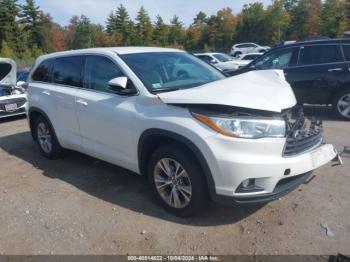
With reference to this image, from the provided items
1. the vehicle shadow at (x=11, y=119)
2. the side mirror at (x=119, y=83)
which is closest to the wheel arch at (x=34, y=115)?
the side mirror at (x=119, y=83)

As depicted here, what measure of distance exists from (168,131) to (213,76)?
54.4 inches

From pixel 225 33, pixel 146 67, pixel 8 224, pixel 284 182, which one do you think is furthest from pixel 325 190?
pixel 225 33

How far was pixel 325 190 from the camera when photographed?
4.27 metres

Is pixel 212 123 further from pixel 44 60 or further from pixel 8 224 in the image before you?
pixel 44 60

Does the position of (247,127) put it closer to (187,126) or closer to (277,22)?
(187,126)

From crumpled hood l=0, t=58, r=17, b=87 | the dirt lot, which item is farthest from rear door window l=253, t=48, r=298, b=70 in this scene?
crumpled hood l=0, t=58, r=17, b=87

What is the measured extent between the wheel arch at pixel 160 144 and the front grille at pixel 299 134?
0.73 m

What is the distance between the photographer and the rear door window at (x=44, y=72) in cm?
573

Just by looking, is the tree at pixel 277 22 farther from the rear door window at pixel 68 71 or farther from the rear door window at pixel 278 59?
the rear door window at pixel 68 71

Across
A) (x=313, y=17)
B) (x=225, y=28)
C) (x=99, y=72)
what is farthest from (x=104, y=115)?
(x=225, y=28)

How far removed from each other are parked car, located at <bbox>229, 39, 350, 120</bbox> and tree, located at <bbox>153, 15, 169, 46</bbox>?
56.7m

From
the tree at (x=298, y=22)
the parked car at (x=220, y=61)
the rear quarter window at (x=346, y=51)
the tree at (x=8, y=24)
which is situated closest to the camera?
the rear quarter window at (x=346, y=51)

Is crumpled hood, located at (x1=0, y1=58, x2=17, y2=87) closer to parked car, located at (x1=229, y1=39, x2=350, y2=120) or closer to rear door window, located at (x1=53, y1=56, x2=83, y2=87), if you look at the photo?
rear door window, located at (x1=53, y1=56, x2=83, y2=87)

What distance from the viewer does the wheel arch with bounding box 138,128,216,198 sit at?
338 cm
